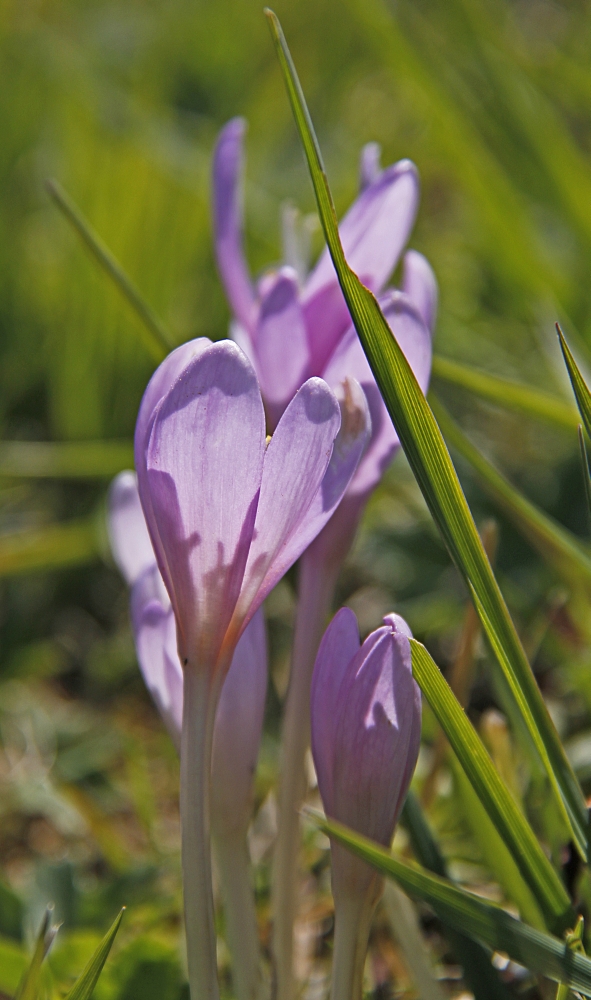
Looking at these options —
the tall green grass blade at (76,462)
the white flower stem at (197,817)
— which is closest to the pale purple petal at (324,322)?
the white flower stem at (197,817)

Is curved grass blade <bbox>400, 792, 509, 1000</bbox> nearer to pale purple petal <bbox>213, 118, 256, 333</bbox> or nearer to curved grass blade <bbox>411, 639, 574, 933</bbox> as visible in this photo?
curved grass blade <bbox>411, 639, 574, 933</bbox>

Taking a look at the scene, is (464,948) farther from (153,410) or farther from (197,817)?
(153,410)

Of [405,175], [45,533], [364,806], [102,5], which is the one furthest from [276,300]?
[102,5]

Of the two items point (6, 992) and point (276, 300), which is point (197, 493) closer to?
point (276, 300)

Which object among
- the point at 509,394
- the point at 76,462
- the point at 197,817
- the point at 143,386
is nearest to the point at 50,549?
the point at 76,462

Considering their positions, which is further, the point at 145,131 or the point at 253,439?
the point at 145,131

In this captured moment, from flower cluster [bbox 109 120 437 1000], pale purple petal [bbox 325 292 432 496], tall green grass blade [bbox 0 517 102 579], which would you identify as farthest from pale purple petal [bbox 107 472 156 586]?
tall green grass blade [bbox 0 517 102 579]
